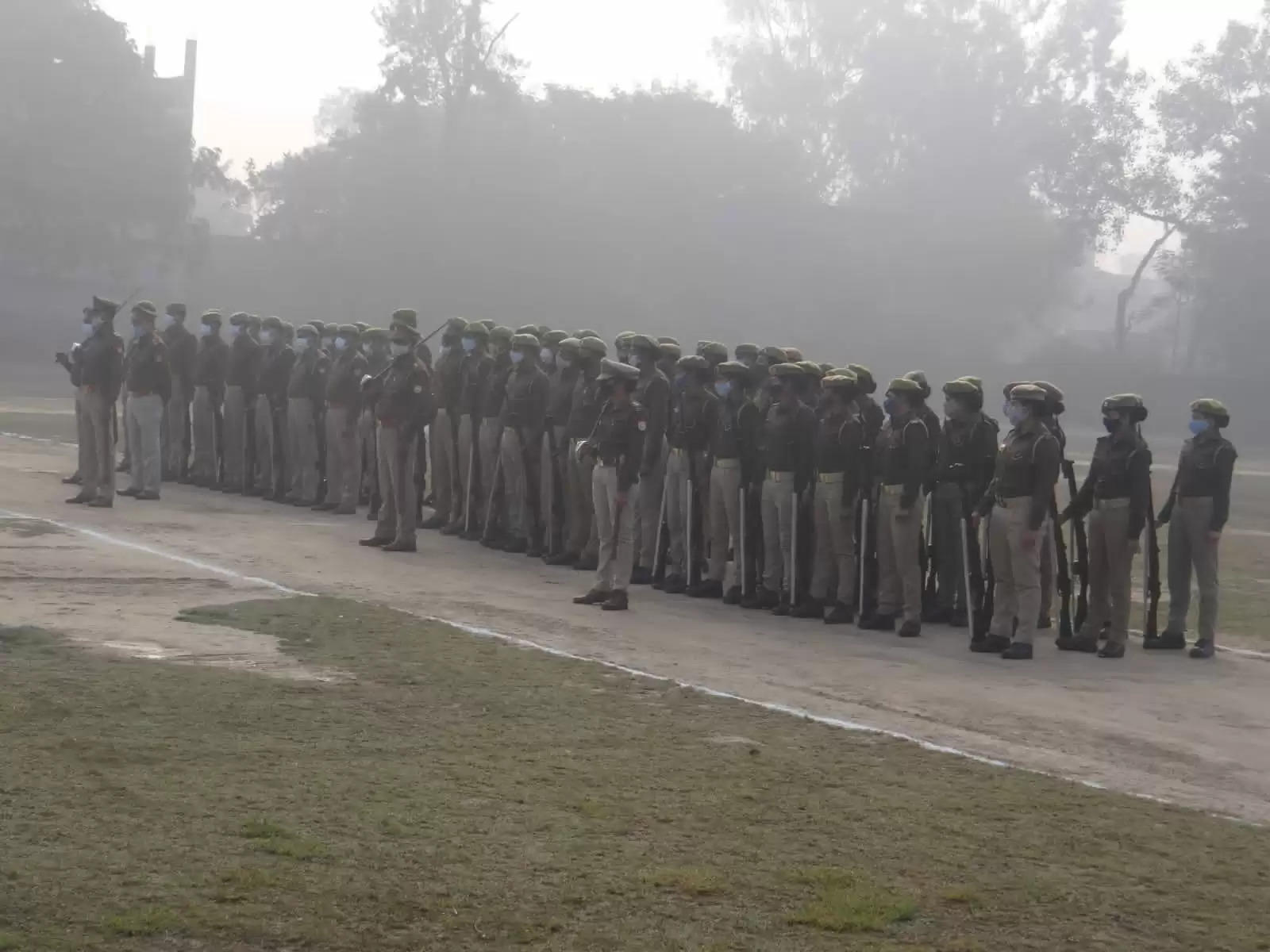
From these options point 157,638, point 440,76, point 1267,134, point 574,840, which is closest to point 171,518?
point 157,638

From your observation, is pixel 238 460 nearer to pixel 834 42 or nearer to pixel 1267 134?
pixel 1267 134

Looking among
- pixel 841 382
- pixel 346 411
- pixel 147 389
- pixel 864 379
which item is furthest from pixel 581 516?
pixel 147 389

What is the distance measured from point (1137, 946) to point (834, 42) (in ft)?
266

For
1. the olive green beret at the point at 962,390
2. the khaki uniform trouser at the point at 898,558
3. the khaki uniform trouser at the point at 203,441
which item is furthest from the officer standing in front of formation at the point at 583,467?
the khaki uniform trouser at the point at 203,441

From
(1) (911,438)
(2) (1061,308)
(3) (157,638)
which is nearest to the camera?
(3) (157,638)

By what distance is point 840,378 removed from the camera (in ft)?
48.6

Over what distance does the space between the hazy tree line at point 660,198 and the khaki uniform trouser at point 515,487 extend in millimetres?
42375

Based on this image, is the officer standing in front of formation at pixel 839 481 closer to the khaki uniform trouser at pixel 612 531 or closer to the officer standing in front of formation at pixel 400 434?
the khaki uniform trouser at pixel 612 531

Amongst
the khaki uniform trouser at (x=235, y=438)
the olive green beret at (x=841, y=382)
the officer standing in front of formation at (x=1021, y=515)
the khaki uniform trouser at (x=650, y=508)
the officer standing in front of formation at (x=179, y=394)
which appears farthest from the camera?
the officer standing in front of formation at (x=179, y=394)

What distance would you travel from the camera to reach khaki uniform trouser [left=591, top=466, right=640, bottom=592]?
14.7m

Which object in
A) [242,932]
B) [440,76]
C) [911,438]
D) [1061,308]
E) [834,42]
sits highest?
[834,42]

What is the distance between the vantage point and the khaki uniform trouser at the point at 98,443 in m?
19.5

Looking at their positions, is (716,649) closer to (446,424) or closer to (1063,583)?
(1063,583)

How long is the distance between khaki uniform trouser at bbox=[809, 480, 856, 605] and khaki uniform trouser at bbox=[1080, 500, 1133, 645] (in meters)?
1.96
